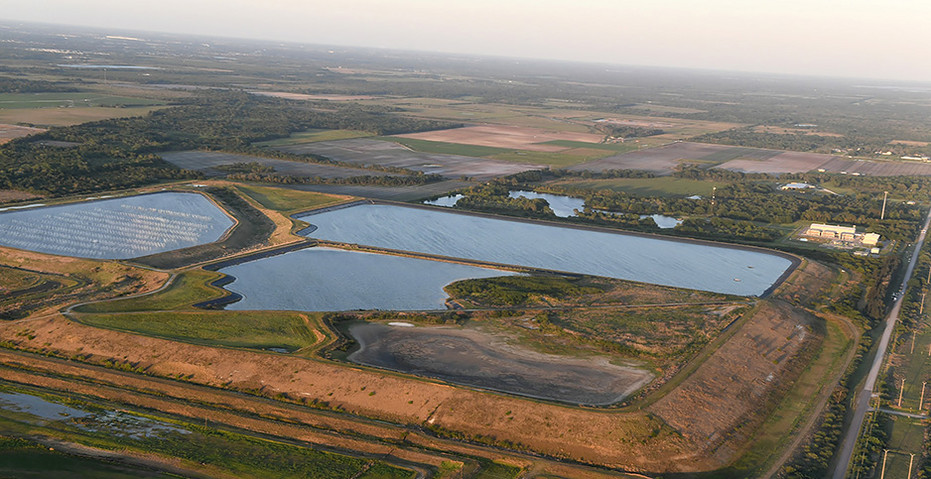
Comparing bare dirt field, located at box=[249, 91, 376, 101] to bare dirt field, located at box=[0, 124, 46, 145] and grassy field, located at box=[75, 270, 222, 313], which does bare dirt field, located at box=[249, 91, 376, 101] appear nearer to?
bare dirt field, located at box=[0, 124, 46, 145]

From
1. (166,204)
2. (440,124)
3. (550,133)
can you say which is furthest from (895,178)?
(166,204)

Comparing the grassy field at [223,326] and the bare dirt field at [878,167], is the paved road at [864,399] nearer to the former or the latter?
the grassy field at [223,326]

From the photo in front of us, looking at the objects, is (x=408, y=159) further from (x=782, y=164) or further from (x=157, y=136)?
(x=782, y=164)

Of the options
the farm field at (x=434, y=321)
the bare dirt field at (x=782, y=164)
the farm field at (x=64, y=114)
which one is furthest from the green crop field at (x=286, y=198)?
the bare dirt field at (x=782, y=164)

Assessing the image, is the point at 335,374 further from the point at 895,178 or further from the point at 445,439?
the point at 895,178

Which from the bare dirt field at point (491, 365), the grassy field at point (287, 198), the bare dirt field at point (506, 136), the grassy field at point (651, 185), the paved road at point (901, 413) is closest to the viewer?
the paved road at point (901, 413)

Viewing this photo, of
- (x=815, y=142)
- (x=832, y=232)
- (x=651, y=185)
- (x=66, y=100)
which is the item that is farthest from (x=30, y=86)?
(x=815, y=142)
